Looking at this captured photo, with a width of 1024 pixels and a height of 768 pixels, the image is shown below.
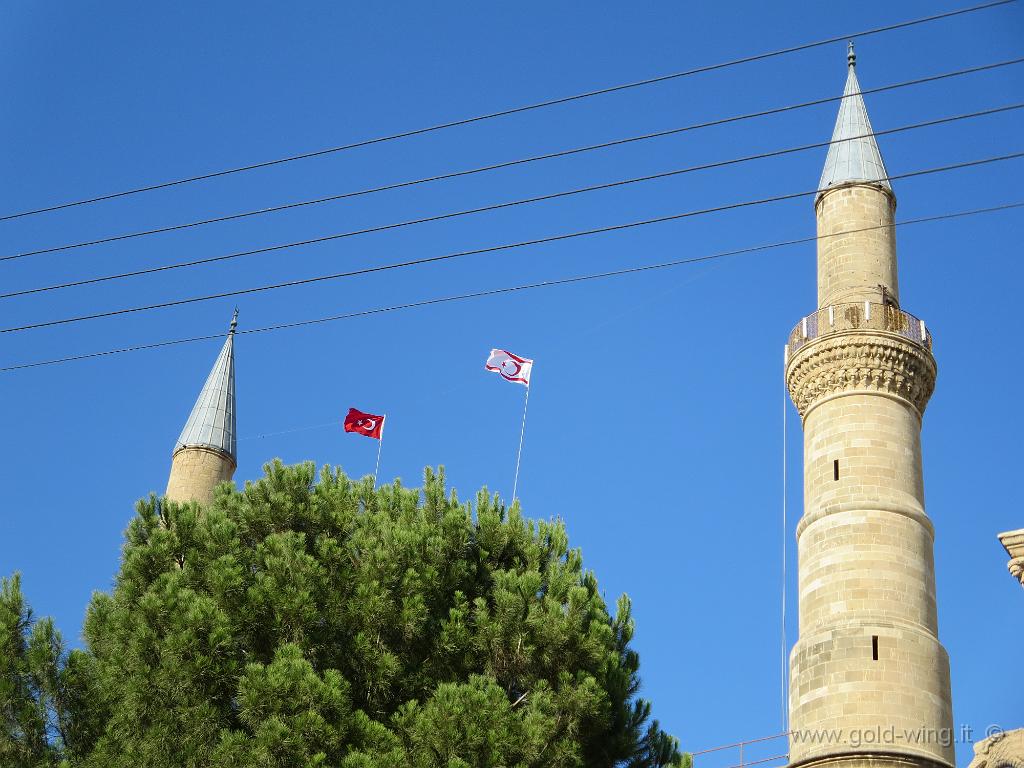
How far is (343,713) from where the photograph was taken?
1834 centimetres

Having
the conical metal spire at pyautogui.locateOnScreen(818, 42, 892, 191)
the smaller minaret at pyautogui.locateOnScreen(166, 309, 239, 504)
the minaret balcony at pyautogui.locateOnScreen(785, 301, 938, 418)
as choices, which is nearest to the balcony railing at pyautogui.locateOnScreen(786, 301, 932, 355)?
the minaret balcony at pyautogui.locateOnScreen(785, 301, 938, 418)

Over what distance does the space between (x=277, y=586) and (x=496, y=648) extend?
276cm

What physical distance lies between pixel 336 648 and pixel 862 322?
10.2 meters

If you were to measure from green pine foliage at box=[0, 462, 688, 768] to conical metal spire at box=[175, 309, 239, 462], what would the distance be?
15.0 m

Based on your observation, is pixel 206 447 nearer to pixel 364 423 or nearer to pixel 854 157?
pixel 364 423

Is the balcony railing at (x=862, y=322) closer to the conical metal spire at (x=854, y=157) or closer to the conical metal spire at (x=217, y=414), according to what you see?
the conical metal spire at (x=854, y=157)

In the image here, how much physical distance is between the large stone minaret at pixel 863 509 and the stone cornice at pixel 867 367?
21 millimetres

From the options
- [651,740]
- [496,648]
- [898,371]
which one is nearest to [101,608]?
[496,648]

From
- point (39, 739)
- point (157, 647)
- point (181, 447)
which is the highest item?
point (181, 447)

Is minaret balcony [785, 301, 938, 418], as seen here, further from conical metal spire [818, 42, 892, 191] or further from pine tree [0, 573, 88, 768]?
pine tree [0, 573, 88, 768]

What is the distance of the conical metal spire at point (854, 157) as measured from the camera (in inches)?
1043

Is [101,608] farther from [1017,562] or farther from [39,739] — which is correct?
[1017,562]

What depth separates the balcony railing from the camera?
24922 mm

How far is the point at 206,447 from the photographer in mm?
35812
